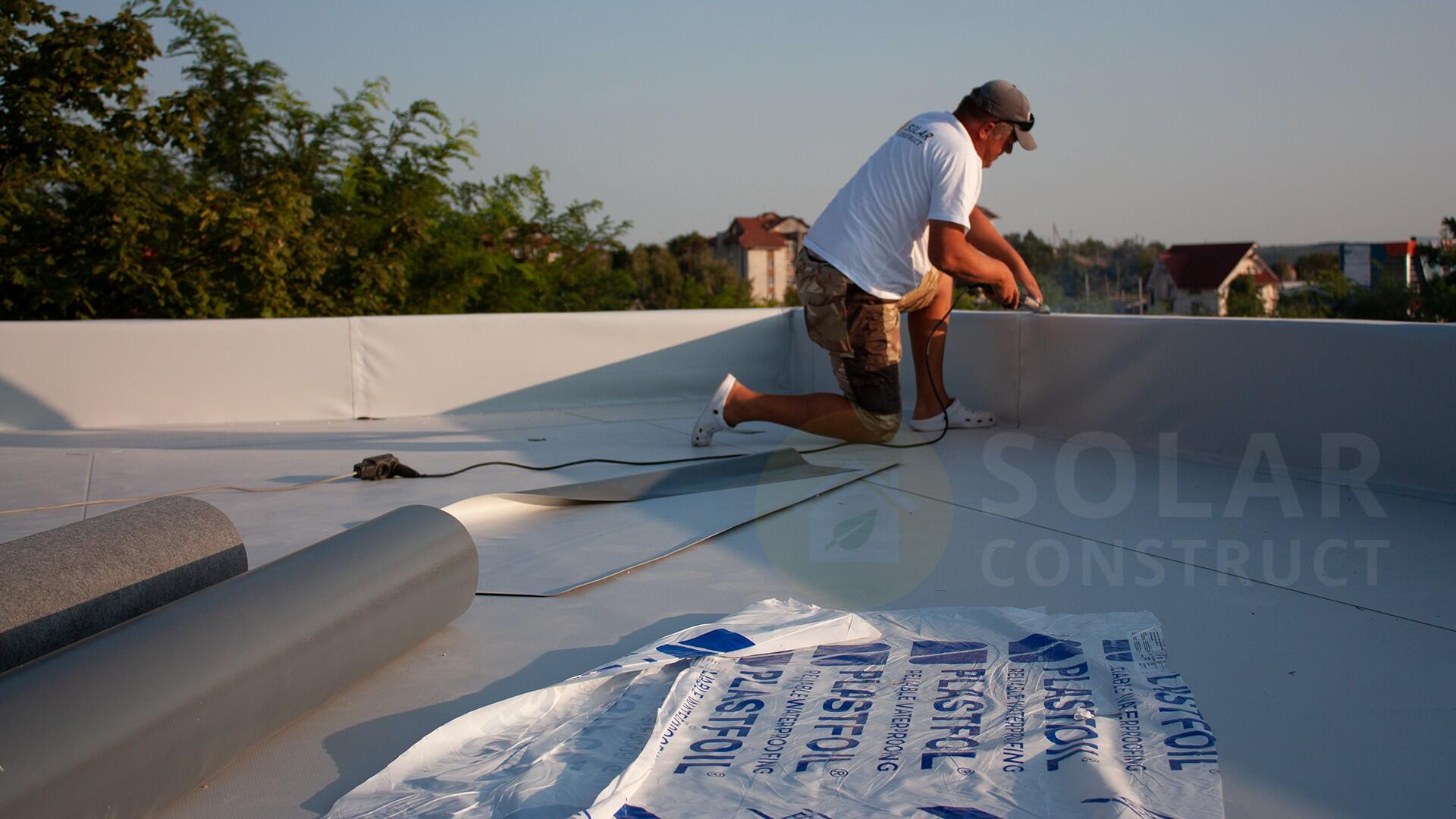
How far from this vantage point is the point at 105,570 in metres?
1.38

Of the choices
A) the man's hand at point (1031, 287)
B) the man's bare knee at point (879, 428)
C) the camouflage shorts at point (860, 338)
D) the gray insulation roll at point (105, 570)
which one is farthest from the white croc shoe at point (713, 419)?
the gray insulation roll at point (105, 570)

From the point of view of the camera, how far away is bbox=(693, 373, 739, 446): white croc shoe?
350cm

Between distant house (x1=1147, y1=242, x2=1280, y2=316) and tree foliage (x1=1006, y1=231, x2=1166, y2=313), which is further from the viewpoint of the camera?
distant house (x1=1147, y1=242, x2=1280, y2=316)

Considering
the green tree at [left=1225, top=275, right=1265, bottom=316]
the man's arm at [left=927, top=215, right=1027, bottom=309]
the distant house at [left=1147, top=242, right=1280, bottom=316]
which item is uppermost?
the distant house at [left=1147, top=242, right=1280, bottom=316]

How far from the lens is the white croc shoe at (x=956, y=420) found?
3736mm

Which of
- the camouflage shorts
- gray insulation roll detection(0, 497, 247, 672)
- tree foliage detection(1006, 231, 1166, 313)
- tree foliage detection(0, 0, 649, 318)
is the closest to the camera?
gray insulation roll detection(0, 497, 247, 672)

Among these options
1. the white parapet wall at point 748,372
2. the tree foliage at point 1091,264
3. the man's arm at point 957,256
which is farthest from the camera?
the tree foliage at point 1091,264

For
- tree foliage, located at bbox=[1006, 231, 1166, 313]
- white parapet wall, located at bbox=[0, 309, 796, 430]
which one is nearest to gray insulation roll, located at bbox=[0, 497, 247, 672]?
white parapet wall, located at bbox=[0, 309, 796, 430]

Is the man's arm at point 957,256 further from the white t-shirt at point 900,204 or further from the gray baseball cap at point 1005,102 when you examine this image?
the gray baseball cap at point 1005,102

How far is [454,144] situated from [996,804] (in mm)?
8032

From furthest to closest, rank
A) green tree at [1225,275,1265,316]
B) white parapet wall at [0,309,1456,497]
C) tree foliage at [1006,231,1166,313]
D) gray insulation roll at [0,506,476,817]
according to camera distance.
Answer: green tree at [1225,275,1265,316], tree foliage at [1006,231,1166,313], white parapet wall at [0,309,1456,497], gray insulation roll at [0,506,476,817]

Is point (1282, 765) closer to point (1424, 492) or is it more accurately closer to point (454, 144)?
point (1424, 492)

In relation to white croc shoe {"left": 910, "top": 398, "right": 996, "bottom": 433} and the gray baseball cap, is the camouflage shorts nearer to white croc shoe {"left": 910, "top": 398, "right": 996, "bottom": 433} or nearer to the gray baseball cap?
white croc shoe {"left": 910, "top": 398, "right": 996, "bottom": 433}

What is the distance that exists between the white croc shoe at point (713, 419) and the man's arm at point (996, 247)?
36.8 inches
